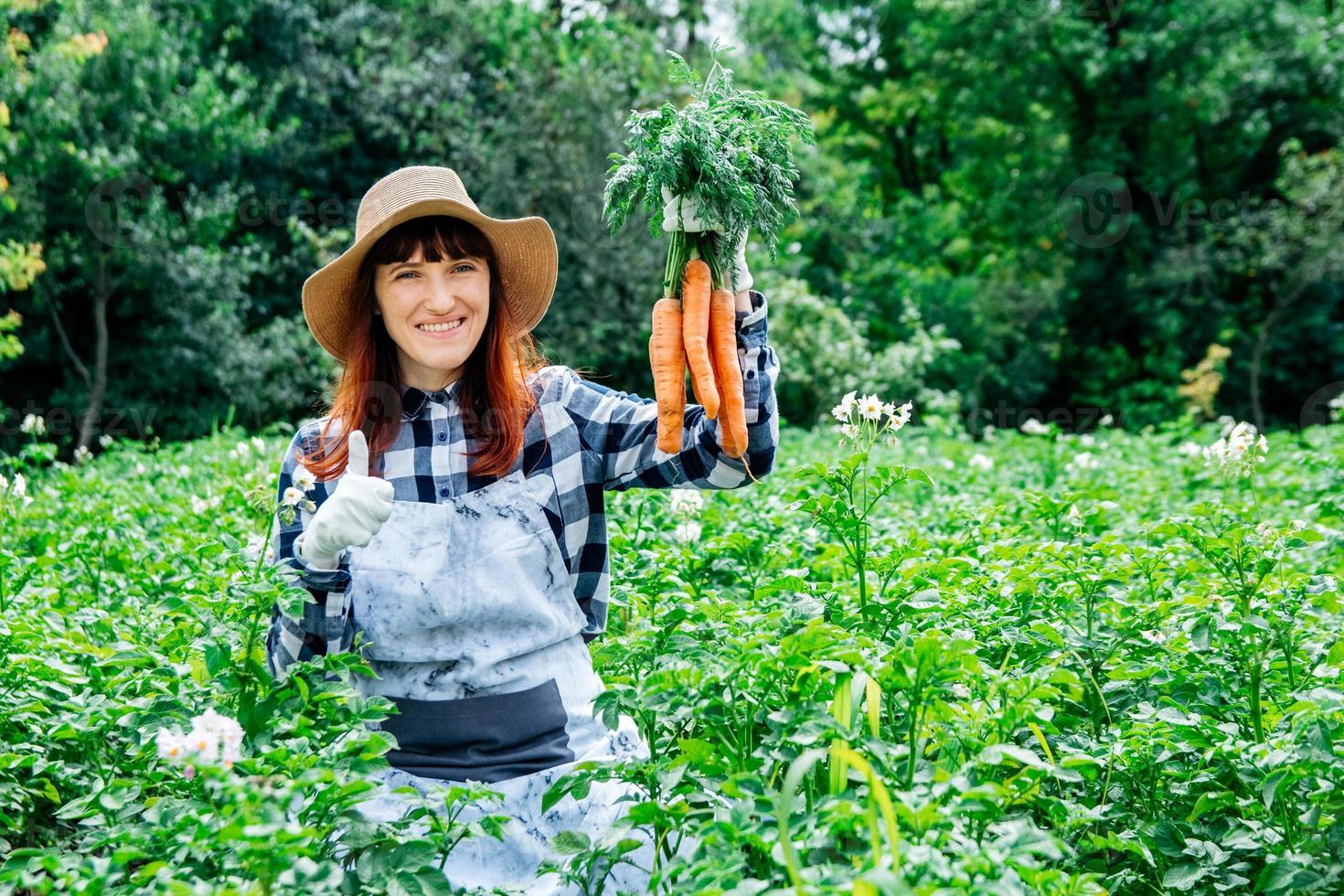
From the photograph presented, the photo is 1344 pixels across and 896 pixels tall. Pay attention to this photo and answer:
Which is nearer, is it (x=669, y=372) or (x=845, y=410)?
(x=669, y=372)

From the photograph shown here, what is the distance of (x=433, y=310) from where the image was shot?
8.00 ft

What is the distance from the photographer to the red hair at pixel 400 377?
7.96 ft

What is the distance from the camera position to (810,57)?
20.4 meters

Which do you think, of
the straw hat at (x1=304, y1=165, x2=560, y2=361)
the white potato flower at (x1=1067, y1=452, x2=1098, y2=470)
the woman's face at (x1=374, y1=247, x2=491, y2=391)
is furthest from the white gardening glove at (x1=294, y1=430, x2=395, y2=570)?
the white potato flower at (x1=1067, y1=452, x2=1098, y2=470)

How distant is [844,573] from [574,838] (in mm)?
1131

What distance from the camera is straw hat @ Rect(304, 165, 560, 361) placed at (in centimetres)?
245

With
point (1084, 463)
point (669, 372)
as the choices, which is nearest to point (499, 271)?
point (669, 372)

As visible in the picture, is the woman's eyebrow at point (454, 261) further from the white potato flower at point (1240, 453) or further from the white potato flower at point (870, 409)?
the white potato flower at point (1240, 453)

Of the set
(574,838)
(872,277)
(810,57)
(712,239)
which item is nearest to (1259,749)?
(574,838)

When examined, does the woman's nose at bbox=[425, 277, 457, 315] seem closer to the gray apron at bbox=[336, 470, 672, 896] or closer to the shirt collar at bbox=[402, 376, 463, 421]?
the shirt collar at bbox=[402, 376, 463, 421]

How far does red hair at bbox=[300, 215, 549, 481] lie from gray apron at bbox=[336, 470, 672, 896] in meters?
0.15

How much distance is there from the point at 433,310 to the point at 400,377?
8.0 inches

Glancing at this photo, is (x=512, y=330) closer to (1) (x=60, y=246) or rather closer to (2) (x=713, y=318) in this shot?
(2) (x=713, y=318)

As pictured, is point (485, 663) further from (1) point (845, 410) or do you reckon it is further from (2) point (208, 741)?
(1) point (845, 410)
